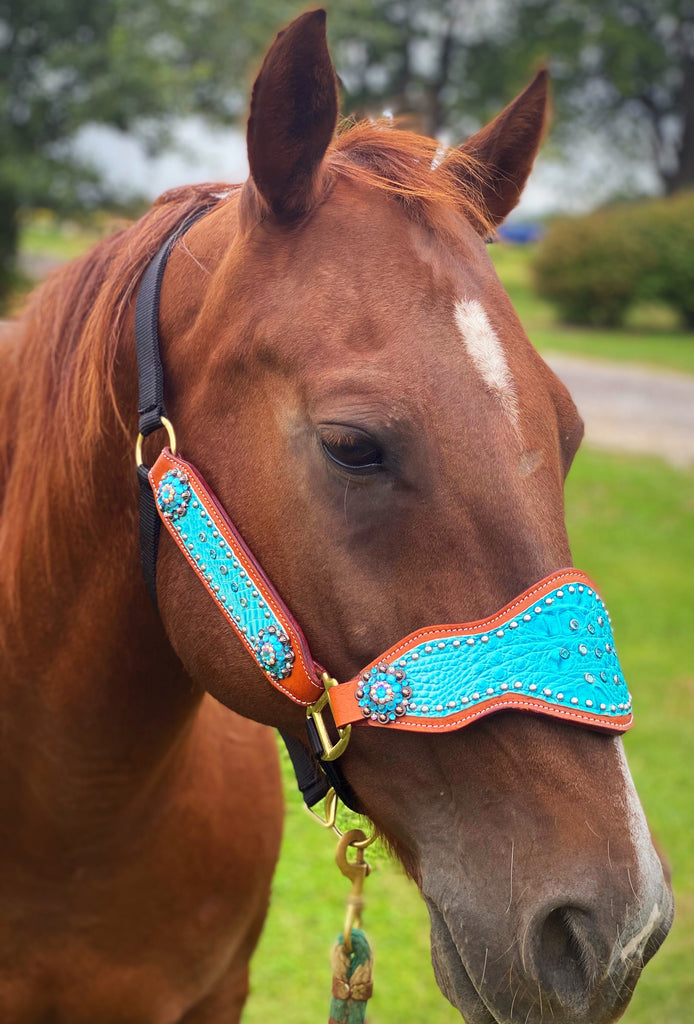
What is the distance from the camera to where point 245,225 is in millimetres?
1660

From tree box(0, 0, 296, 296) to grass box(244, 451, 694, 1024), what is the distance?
7184 millimetres

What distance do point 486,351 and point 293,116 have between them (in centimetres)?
50

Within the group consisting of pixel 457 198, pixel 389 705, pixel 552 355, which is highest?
pixel 457 198

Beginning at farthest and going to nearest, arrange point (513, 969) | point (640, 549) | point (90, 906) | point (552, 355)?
point (552, 355) → point (640, 549) → point (90, 906) → point (513, 969)

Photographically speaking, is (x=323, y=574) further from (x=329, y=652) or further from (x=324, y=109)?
(x=324, y=109)

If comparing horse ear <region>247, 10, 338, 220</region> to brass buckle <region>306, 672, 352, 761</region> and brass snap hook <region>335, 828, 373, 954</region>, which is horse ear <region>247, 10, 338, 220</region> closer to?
brass buckle <region>306, 672, 352, 761</region>

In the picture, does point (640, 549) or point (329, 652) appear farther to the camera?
point (640, 549)

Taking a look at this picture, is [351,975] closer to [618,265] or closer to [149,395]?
[149,395]

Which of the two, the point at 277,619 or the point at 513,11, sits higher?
the point at 277,619

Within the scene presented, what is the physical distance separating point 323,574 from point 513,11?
4152 cm

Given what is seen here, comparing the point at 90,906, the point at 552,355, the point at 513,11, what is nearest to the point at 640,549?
the point at 90,906

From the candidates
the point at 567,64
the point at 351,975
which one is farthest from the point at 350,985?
the point at 567,64

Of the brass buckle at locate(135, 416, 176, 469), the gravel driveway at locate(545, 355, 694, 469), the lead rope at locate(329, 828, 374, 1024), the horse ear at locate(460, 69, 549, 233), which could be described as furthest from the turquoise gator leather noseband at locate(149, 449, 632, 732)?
the gravel driveway at locate(545, 355, 694, 469)

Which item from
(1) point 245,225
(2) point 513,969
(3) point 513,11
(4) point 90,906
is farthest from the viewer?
(3) point 513,11
